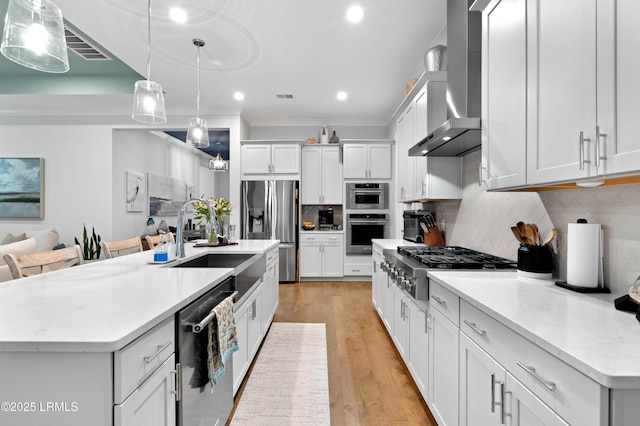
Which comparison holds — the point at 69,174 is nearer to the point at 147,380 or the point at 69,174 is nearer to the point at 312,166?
the point at 312,166

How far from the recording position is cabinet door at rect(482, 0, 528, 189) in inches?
56.9

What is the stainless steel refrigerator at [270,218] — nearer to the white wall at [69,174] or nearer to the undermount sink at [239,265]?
the white wall at [69,174]

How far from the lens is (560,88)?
120cm

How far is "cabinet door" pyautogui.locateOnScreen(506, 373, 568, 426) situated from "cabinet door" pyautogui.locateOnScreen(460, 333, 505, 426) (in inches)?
1.6

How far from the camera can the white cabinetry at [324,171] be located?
221 inches

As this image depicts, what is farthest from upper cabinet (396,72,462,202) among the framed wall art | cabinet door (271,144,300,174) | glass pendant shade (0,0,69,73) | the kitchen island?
the framed wall art

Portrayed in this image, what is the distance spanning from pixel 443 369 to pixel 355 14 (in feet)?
9.06

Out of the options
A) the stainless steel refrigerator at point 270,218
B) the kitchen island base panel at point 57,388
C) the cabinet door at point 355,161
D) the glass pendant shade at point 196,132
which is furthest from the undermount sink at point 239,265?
the cabinet door at point 355,161

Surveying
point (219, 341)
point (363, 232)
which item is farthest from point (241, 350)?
point (363, 232)

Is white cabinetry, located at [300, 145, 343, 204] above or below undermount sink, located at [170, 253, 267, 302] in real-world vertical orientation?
above

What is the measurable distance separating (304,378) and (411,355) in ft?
2.64

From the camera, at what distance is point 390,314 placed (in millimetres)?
2930

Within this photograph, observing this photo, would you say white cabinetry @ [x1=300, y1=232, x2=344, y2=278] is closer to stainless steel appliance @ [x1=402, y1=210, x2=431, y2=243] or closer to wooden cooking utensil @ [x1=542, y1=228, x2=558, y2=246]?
stainless steel appliance @ [x1=402, y1=210, x2=431, y2=243]

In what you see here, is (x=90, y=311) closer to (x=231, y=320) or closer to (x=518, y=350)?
(x=231, y=320)
